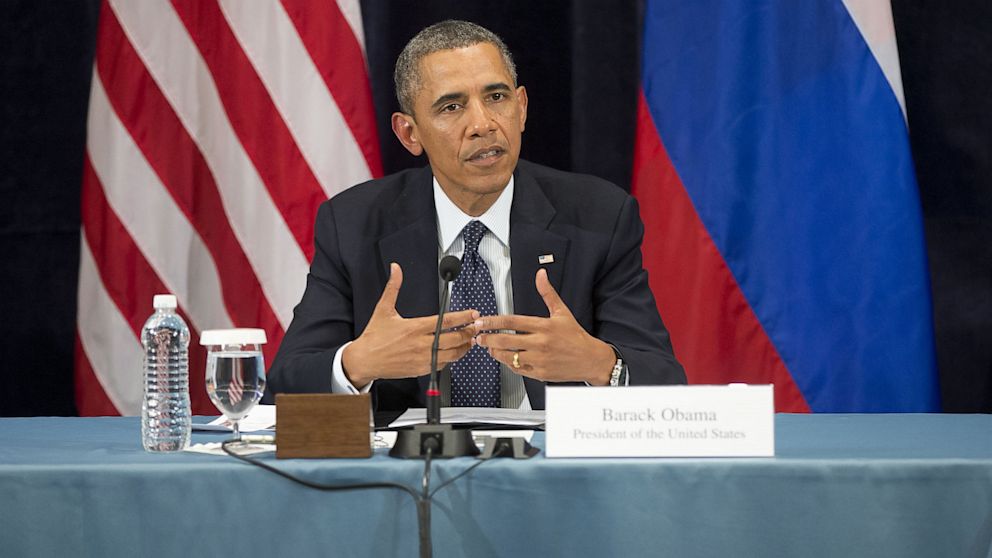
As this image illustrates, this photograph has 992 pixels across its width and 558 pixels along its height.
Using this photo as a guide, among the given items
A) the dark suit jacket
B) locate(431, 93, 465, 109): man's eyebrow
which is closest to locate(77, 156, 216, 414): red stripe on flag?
the dark suit jacket

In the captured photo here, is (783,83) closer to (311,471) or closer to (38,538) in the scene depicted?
(311,471)

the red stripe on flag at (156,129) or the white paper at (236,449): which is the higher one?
the red stripe on flag at (156,129)

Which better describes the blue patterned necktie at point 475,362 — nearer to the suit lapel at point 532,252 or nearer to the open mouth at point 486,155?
the suit lapel at point 532,252

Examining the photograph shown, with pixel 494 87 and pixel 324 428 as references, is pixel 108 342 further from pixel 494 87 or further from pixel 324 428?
pixel 324 428

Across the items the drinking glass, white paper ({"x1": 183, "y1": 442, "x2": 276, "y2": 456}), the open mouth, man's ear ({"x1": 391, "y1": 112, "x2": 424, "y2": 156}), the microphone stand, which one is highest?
man's ear ({"x1": 391, "y1": 112, "x2": 424, "y2": 156})

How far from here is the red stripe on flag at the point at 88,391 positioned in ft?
11.3

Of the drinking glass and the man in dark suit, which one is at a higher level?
the man in dark suit

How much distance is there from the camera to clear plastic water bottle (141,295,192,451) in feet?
5.50

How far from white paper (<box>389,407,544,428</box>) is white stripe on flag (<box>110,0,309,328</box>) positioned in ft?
4.56

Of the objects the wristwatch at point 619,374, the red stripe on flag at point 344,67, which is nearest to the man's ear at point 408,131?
the red stripe on flag at point 344,67

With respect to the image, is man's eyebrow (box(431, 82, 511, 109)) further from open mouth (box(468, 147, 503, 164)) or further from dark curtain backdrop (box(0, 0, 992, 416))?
dark curtain backdrop (box(0, 0, 992, 416))

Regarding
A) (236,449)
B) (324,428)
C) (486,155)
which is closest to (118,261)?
(486,155)

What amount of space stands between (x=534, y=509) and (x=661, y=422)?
21 centimetres

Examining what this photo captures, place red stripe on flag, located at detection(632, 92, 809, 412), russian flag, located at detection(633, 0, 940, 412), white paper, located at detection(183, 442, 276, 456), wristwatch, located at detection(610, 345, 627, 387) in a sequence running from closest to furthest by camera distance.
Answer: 1. white paper, located at detection(183, 442, 276, 456)
2. wristwatch, located at detection(610, 345, 627, 387)
3. russian flag, located at detection(633, 0, 940, 412)
4. red stripe on flag, located at detection(632, 92, 809, 412)
